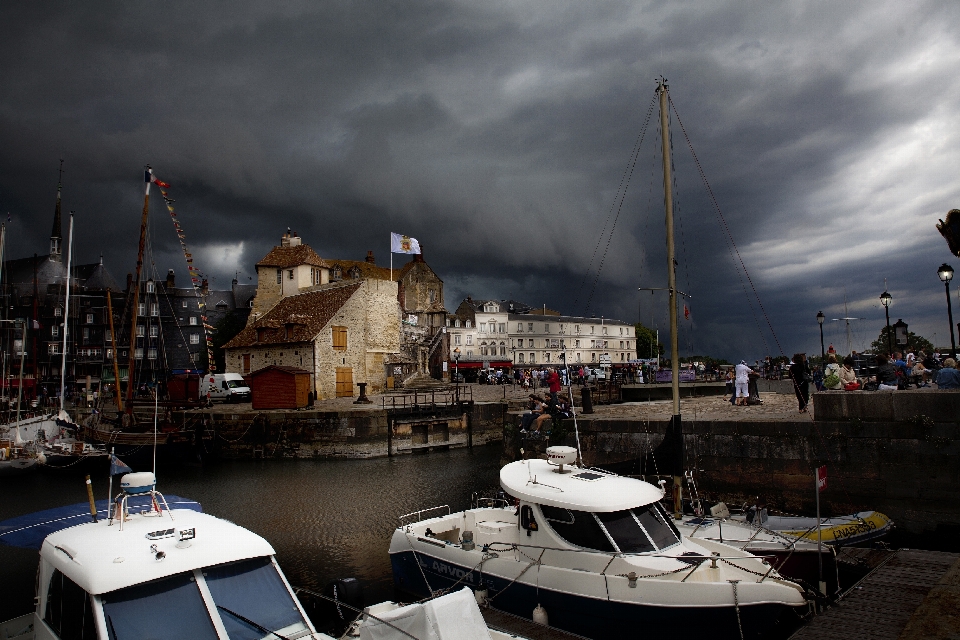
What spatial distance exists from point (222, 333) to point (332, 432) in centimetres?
3796

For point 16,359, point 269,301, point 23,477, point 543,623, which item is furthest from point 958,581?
point 16,359

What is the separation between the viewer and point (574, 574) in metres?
7.81

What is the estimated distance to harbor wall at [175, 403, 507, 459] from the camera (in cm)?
2798

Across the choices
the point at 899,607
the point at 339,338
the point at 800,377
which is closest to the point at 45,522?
the point at 899,607

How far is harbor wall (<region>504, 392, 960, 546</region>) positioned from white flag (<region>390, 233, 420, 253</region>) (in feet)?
125

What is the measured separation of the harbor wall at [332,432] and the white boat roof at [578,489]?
1956 centimetres

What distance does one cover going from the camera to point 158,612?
502 centimetres

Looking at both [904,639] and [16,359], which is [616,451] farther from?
[16,359]

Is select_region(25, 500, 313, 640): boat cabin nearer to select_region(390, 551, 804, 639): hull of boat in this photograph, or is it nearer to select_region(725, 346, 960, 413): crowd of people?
select_region(390, 551, 804, 639): hull of boat

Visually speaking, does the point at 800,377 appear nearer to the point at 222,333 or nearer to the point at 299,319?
the point at 299,319

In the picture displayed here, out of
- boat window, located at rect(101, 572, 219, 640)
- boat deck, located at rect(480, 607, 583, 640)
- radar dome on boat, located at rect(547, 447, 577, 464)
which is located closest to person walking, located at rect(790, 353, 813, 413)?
radar dome on boat, located at rect(547, 447, 577, 464)

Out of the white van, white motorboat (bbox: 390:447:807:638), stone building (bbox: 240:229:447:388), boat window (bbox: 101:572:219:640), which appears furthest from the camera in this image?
stone building (bbox: 240:229:447:388)

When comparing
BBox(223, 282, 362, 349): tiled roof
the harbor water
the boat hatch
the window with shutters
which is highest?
BBox(223, 282, 362, 349): tiled roof

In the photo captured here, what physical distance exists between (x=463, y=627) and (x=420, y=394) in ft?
108
